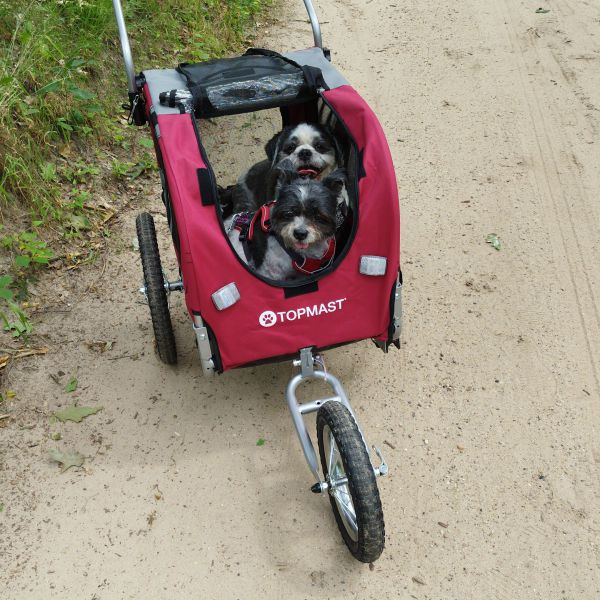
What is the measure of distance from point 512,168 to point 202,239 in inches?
138

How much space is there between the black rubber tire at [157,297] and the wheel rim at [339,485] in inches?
44.4

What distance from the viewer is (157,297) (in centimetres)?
338

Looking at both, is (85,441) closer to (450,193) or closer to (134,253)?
(134,253)

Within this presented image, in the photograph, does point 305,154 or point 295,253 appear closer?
point 295,253

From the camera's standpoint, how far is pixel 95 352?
3.84 metres

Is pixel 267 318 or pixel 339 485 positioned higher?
pixel 267 318

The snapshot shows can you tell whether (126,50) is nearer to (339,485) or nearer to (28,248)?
(28,248)

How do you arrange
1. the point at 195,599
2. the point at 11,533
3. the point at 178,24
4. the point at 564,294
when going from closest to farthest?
the point at 195,599 < the point at 11,533 < the point at 564,294 < the point at 178,24

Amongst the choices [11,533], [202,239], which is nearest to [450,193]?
[202,239]

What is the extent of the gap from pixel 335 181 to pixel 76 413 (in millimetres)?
1911

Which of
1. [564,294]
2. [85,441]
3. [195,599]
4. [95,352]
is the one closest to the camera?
[195,599]

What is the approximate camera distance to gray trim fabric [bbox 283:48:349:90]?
3.40 m

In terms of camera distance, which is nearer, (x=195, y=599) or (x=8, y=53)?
(x=195, y=599)

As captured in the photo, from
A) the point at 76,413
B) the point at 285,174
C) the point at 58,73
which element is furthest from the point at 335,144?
the point at 58,73
